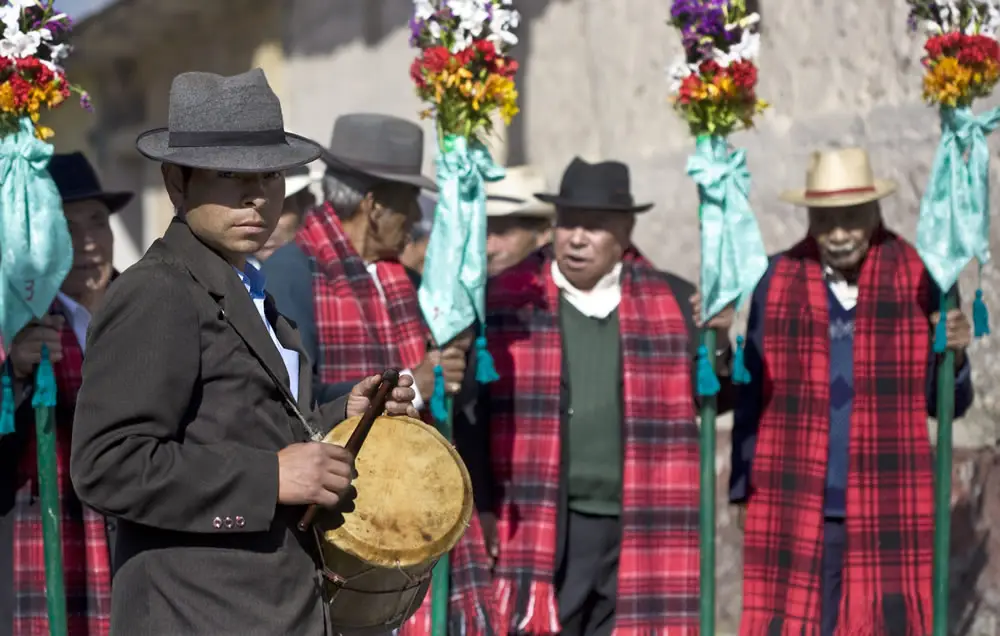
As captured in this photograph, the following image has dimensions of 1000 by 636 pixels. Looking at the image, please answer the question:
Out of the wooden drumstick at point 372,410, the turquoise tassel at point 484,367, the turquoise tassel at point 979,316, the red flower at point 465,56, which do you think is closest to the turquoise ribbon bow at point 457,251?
the turquoise tassel at point 484,367

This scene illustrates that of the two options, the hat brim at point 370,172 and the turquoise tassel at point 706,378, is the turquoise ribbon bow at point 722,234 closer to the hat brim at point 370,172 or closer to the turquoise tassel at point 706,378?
the turquoise tassel at point 706,378

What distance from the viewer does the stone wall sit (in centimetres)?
698

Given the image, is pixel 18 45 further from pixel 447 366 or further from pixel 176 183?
pixel 176 183

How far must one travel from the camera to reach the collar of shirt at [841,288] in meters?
6.28

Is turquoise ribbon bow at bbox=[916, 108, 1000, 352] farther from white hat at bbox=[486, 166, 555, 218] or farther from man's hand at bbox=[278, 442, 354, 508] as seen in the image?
man's hand at bbox=[278, 442, 354, 508]

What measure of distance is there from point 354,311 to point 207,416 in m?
2.41

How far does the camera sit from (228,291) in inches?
129

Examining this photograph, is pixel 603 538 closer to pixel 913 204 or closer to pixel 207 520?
pixel 913 204

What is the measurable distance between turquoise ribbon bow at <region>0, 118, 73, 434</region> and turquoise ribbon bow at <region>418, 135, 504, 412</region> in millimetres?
1198

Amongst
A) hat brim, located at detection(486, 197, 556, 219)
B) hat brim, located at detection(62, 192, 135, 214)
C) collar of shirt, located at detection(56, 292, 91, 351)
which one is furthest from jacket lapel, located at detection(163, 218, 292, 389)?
hat brim, located at detection(486, 197, 556, 219)

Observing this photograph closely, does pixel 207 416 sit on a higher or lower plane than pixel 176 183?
lower

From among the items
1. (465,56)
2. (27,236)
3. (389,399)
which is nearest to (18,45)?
(27,236)

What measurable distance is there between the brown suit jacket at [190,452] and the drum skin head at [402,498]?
0.41ft

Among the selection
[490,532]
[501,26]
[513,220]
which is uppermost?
[501,26]
